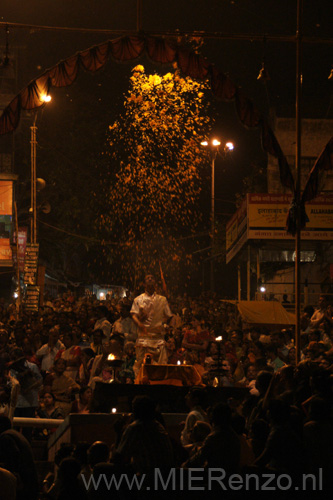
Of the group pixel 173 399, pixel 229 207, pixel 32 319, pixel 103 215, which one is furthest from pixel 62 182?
pixel 173 399

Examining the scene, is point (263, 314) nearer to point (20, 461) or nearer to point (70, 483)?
point (20, 461)

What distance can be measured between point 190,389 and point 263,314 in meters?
11.6

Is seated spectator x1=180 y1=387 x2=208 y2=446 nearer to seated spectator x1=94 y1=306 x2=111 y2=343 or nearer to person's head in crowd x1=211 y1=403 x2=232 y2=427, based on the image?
person's head in crowd x1=211 y1=403 x2=232 y2=427

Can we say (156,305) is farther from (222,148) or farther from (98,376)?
(222,148)

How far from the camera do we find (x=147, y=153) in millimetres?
33188

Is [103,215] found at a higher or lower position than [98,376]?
higher

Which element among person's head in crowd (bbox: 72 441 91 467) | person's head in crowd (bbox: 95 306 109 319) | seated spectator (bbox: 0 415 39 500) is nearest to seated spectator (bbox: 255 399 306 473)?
person's head in crowd (bbox: 72 441 91 467)

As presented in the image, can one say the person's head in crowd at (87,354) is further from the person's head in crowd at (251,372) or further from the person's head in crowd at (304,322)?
the person's head in crowd at (304,322)

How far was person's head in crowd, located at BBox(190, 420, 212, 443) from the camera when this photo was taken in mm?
8430

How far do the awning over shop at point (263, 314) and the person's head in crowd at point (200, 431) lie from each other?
40.5 feet

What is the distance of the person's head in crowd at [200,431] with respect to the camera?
8430 millimetres

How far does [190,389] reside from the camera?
32.1ft

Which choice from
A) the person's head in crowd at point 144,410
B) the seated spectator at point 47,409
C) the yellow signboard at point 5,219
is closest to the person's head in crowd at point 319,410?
the person's head in crowd at point 144,410

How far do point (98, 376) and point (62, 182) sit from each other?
28.7m
